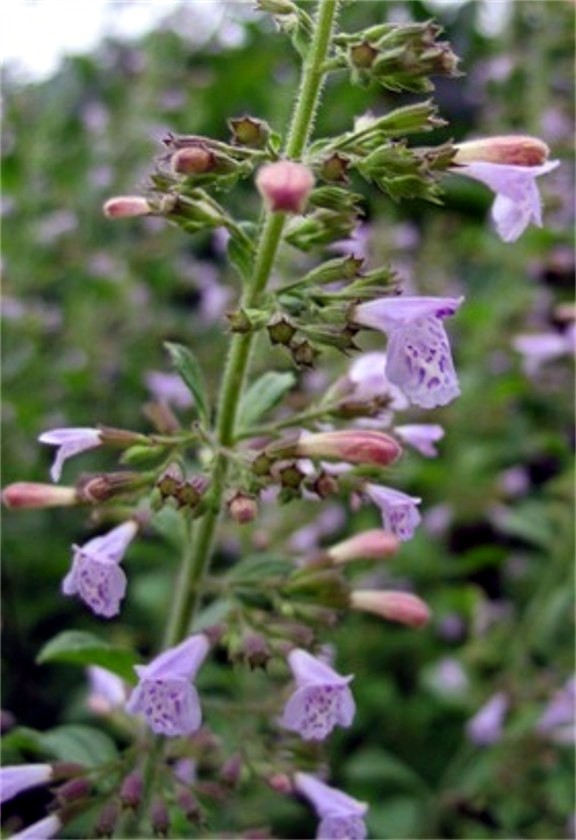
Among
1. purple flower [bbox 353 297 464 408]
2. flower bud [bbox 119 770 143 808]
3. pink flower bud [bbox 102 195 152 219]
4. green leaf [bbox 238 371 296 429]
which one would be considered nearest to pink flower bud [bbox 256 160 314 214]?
purple flower [bbox 353 297 464 408]

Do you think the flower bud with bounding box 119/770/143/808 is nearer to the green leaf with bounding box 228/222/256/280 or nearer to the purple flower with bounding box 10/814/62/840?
the purple flower with bounding box 10/814/62/840

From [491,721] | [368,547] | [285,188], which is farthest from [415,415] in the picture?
[285,188]

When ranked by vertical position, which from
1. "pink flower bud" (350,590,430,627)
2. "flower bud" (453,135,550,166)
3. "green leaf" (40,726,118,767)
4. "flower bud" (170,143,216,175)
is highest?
"flower bud" (170,143,216,175)

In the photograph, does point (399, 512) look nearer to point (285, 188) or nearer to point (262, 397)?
point (262, 397)

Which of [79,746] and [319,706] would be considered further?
[79,746]

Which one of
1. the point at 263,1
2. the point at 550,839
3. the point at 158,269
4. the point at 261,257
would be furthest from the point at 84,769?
the point at 158,269

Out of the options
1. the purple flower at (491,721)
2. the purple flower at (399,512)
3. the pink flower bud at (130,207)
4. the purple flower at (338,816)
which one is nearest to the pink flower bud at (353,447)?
the purple flower at (399,512)

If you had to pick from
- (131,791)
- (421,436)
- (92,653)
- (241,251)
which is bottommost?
(131,791)
